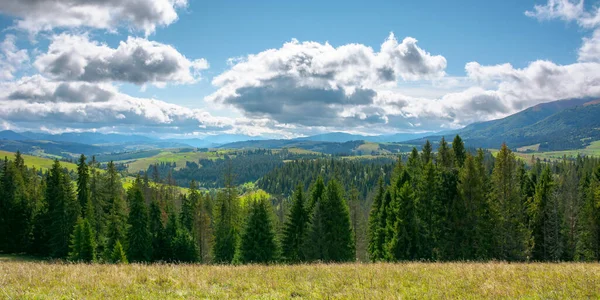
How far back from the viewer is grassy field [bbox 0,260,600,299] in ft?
34.8

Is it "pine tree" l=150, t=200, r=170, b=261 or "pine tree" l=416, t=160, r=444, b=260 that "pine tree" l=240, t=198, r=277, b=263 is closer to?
"pine tree" l=150, t=200, r=170, b=261

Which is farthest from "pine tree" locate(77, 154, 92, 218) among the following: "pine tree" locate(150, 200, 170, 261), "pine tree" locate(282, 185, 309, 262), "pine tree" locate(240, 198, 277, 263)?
"pine tree" locate(282, 185, 309, 262)

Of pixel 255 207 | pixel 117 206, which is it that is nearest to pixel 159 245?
pixel 117 206

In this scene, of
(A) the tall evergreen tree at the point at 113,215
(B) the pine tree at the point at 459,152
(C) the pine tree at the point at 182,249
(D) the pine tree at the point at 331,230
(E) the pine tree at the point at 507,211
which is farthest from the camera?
(C) the pine tree at the point at 182,249

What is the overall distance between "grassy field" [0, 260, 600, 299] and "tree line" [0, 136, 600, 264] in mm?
22055

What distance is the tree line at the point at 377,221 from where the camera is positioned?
36.0m

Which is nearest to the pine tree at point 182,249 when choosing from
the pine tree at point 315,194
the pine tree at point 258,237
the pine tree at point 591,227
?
the pine tree at point 258,237

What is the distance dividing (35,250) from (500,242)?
5969 centimetres

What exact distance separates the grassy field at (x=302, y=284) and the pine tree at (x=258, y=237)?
30.9 meters

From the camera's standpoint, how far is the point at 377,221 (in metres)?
49.8

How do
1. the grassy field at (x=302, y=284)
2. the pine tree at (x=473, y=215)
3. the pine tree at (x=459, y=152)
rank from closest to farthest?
the grassy field at (x=302, y=284)
the pine tree at (x=473, y=215)
the pine tree at (x=459, y=152)

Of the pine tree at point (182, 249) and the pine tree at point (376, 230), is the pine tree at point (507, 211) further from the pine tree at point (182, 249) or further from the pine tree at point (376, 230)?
the pine tree at point (182, 249)

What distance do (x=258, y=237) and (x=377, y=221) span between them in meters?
16.5

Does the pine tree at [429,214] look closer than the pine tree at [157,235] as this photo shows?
Yes
